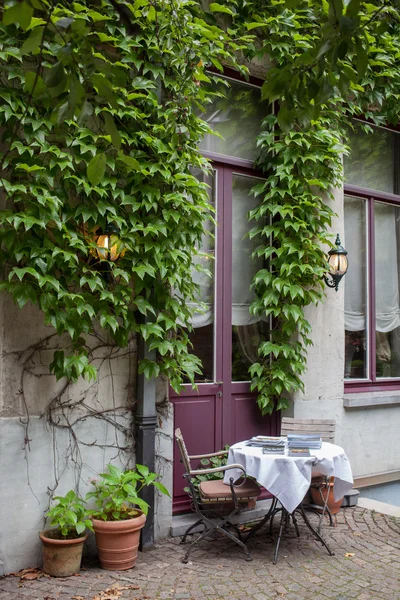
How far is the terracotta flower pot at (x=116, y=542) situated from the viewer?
186 inches

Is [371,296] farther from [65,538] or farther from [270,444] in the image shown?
[65,538]

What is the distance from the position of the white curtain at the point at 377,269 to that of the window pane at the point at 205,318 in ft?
6.90

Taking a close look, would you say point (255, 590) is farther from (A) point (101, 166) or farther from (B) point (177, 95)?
(B) point (177, 95)

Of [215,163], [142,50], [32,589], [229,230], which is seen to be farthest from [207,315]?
[32,589]

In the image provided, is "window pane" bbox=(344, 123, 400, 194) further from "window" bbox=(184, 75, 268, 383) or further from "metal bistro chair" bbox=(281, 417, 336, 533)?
"metal bistro chair" bbox=(281, 417, 336, 533)

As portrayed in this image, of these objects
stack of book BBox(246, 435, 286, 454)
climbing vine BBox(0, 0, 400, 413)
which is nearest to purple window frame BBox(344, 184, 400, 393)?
climbing vine BBox(0, 0, 400, 413)

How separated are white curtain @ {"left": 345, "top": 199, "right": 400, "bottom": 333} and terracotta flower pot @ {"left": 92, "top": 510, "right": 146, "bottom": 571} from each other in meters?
3.99

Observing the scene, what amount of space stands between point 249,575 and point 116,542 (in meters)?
1.02

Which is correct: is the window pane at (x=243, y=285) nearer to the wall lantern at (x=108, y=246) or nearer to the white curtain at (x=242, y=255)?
the white curtain at (x=242, y=255)

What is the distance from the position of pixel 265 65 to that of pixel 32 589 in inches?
215

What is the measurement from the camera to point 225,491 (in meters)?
5.20

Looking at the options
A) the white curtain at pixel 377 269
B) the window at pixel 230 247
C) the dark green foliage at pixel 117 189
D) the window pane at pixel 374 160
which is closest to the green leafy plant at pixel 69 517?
the dark green foliage at pixel 117 189

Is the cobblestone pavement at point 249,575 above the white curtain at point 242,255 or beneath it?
beneath

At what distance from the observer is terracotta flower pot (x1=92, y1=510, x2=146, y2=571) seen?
15.5 ft
